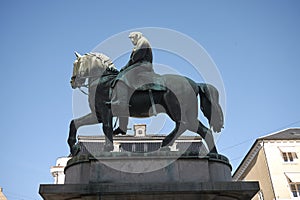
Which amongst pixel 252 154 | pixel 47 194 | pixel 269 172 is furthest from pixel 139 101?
pixel 252 154

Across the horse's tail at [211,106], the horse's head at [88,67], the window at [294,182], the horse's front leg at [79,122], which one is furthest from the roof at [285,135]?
the horse's front leg at [79,122]

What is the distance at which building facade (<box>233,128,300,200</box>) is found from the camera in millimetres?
28859

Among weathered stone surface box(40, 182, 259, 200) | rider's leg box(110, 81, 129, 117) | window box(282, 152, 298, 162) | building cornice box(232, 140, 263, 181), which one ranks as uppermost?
building cornice box(232, 140, 263, 181)

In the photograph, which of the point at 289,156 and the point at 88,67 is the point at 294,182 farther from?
the point at 88,67

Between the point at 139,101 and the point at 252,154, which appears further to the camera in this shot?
the point at 252,154

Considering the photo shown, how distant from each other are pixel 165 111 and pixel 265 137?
25.2m

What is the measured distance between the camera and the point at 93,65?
8.99m

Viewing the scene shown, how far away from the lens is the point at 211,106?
8812mm

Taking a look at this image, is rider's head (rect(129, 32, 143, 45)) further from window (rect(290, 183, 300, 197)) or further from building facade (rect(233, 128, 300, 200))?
window (rect(290, 183, 300, 197))

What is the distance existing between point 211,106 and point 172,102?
42.2 inches

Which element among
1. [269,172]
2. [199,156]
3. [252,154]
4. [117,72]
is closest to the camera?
[199,156]

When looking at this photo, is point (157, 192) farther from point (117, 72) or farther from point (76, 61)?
point (76, 61)

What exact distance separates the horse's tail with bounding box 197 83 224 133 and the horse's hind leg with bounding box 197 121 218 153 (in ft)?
0.62

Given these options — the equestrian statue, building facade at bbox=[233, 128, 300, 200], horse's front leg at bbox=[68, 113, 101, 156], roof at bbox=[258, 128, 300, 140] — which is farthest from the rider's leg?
roof at bbox=[258, 128, 300, 140]
